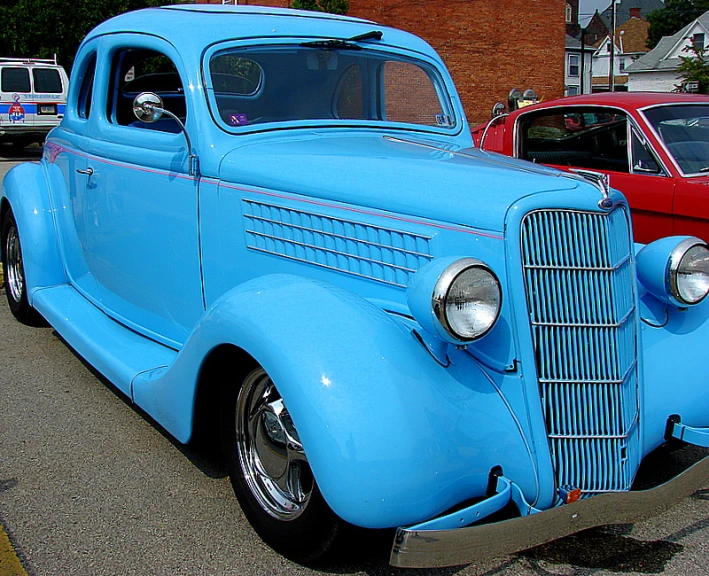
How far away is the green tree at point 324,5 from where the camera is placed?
21109 mm

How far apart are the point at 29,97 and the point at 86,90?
519 inches

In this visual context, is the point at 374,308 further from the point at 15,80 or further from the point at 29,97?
the point at 15,80

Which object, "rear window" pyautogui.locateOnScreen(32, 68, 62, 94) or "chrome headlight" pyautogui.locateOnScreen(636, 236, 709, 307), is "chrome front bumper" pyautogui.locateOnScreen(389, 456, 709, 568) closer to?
"chrome headlight" pyautogui.locateOnScreen(636, 236, 709, 307)

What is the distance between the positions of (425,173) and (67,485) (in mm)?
1841

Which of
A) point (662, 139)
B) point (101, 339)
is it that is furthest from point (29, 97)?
point (101, 339)

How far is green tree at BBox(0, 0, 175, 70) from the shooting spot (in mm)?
19547

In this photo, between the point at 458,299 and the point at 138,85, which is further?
the point at 138,85

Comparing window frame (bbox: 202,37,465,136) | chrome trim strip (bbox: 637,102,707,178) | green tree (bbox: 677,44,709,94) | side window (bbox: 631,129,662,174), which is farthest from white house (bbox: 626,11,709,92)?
window frame (bbox: 202,37,465,136)

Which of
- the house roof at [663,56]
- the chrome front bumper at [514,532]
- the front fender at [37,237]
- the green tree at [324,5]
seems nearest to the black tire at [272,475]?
the chrome front bumper at [514,532]

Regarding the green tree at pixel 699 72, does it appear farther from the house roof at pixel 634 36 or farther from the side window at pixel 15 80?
the house roof at pixel 634 36

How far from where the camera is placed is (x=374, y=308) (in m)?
2.47

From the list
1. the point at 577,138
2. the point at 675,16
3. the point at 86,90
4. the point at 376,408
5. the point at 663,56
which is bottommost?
the point at 376,408

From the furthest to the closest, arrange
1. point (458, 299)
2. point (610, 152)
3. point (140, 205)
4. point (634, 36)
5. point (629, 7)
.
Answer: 1. point (629, 7)
2. point (634, 36)
3. point (610, 152)
4. point (140, 205)
5. point (458, 299)

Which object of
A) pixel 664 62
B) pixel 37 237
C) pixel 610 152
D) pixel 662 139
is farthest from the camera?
pixel 664 62
